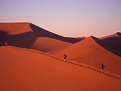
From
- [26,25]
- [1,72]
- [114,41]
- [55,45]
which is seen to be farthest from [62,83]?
[26,25]

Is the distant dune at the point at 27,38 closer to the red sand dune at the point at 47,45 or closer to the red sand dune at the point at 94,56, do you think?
the red sand dune at the point at 47,45

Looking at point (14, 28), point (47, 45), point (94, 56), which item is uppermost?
point (94, 56)

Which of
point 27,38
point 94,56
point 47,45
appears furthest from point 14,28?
point 94,56

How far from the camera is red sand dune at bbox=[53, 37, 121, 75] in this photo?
85.5ft

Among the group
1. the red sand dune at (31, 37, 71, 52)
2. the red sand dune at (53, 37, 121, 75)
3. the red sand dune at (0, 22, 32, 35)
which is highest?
the red sand dune at (53, 37, 121, 75)

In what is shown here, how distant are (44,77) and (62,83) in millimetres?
1687

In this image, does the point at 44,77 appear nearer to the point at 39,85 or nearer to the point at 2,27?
the point at 39,85

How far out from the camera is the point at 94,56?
2912cm

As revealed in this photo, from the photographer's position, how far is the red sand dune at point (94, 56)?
85.5 ft

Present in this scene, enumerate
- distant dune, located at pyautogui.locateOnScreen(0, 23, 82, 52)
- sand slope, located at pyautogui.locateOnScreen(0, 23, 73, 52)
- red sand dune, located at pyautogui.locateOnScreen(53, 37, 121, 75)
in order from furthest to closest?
1. distant dune, located at pyautogui.locateOnScreen(0, 23, 82, 52)
2. sand slope, located at pyautogui.locateOnScreen(0, 23, 73, 52)
3. red sand dune, located at pyautogui.locateOnScreen(53, 37, 121, 75)

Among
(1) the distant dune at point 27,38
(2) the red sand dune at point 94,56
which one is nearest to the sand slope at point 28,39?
(1) the distant dune at point 27,38

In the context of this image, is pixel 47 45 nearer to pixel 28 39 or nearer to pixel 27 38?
pixel 28 39

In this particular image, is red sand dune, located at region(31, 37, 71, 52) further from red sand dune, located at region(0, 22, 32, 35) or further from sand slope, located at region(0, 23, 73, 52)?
red sand dune, located at region(0, 22, 32, 35)

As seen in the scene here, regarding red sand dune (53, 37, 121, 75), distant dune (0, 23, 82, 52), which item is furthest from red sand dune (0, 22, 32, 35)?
red sand dune (53, 37, 121, 75)
